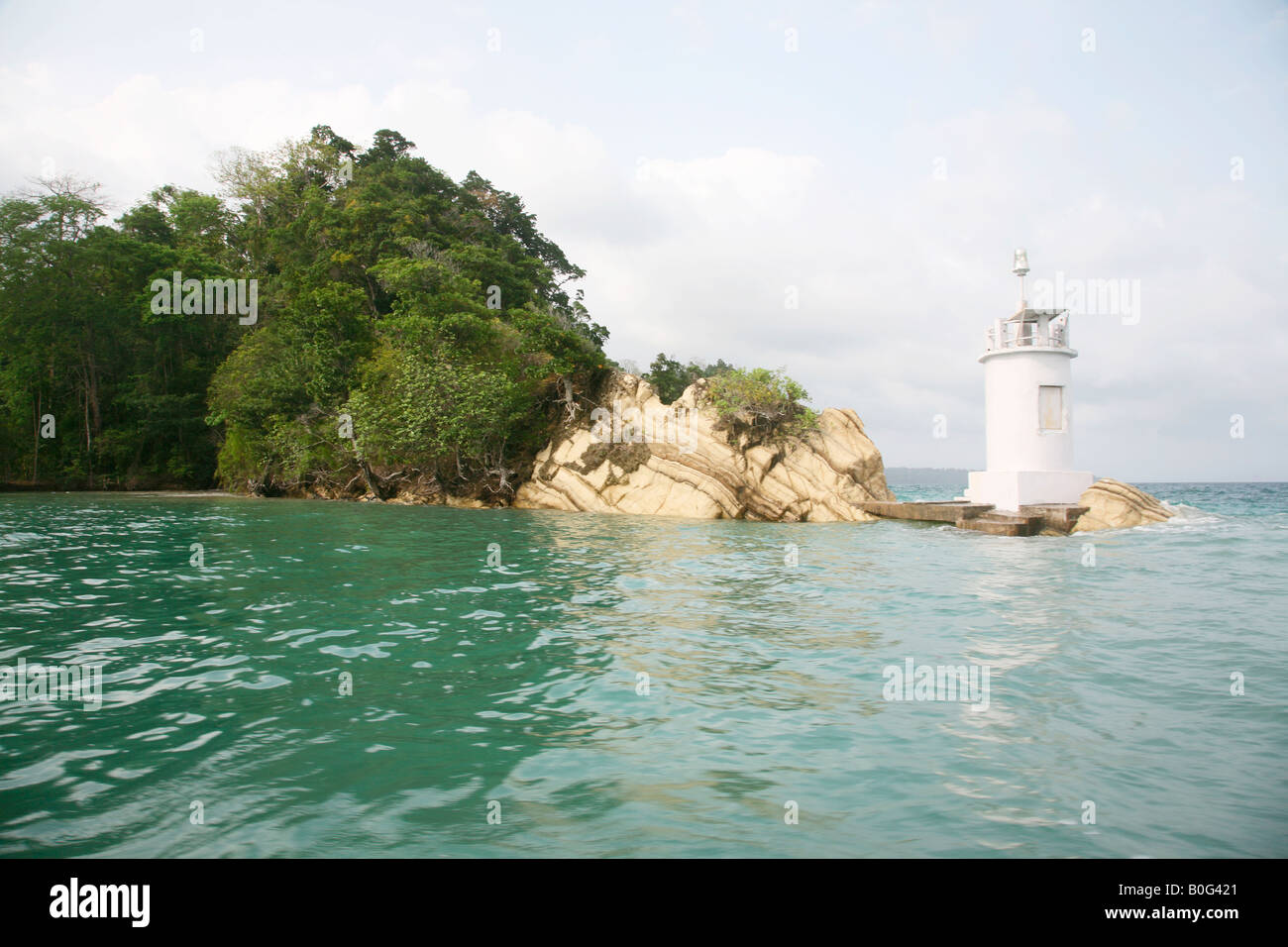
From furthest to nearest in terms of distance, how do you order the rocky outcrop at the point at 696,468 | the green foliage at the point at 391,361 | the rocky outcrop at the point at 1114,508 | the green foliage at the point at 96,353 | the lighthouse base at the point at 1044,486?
the green foliage at the point at 96,353 < the green foliage at the point at 391,361 < the rocky outcrop at the point at 696,468 < the lighthouse base at the point at 1044,486 < the rocky outcrop at the point at 1114,508

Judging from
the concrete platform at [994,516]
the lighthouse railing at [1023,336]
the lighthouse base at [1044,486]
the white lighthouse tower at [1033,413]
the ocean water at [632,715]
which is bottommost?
the ocean water at [632,715]

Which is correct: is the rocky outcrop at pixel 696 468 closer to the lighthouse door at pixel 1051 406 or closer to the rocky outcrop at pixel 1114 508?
the lighthouse door at pixel 1051 406

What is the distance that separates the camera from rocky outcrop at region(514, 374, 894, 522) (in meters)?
26.3

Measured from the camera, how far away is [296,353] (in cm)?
3400

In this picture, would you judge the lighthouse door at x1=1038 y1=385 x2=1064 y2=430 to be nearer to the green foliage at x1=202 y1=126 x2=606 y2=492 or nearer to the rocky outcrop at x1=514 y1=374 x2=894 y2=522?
the rocky outcrop at x1=514 y1=374 x2=894 y2=522

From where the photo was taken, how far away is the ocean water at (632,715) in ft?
13.0

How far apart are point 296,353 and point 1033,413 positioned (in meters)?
31.3

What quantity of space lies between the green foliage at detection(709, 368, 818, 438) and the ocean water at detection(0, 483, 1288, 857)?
16.0m

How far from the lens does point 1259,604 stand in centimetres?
1076

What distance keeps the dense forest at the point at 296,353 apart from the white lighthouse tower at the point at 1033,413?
7516 mm

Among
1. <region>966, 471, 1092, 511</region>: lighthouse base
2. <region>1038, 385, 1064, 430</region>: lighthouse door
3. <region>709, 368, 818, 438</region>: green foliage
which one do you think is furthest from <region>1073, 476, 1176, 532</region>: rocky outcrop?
<region>709, 368, 818, 438</region>: green foliage

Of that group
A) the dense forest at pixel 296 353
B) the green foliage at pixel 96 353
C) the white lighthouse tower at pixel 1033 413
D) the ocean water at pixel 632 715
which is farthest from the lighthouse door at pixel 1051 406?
the green foliage at pixel 96 353
